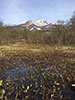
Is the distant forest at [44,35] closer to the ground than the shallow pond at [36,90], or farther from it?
farther from it

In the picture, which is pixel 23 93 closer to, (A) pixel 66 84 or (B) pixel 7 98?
(B) pixel 7 98

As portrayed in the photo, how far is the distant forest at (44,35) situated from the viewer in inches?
667

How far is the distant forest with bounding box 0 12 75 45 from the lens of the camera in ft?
55.6

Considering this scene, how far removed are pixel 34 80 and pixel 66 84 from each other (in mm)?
1463

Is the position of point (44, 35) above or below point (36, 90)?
above

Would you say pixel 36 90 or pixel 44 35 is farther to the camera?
pixel 44 35

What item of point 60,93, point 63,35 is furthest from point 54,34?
point 60,93

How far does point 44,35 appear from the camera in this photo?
19.8 metres

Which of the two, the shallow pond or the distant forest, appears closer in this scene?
the shallow pond

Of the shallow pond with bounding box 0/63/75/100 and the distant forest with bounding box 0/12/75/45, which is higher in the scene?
Answer: the distant forest with bounding box 0/12/75/45

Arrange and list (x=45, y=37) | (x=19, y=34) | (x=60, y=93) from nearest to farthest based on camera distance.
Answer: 1. (x=60, y=93)
2. (x=45, y=37)
3. (x=19, y=34)

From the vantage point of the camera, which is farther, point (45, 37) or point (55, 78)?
point (45, 37)

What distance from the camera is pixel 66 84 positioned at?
387 cm

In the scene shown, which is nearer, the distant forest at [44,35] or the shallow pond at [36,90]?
the shallow pond at [36,90]
